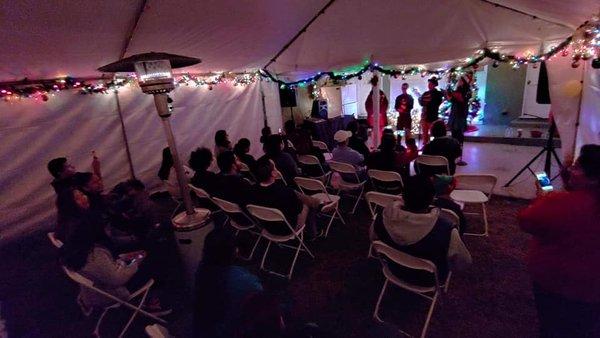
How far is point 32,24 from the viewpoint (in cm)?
305

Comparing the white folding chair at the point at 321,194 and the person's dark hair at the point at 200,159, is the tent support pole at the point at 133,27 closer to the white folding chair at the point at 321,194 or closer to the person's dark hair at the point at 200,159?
the person's dark hair at the point at 200,159

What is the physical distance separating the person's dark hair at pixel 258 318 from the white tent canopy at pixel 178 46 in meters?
3.30

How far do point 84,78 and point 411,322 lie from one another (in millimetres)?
5460

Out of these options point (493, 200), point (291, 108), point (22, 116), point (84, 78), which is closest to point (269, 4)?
point (84, 78)

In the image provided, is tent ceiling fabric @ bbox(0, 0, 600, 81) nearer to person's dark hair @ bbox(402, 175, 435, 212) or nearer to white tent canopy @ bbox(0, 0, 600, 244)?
white tent canopy @ bbox(0, 0, 600, 244)

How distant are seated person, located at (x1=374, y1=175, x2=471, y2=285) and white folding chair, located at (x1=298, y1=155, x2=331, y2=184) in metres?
2.71

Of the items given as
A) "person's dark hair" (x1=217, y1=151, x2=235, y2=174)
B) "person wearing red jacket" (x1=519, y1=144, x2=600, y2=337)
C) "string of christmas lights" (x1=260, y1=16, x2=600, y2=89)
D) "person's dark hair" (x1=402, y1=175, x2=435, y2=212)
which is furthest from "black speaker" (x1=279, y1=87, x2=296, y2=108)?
"person wearing red jacket" (x1=519, y1=144, x2=600, y2=337)

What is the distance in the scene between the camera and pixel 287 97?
28.9 feet

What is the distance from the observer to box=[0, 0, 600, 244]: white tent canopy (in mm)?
3463

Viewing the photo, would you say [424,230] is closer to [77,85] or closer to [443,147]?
[443,147]

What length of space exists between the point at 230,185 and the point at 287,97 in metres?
5.77

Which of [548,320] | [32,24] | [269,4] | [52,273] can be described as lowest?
[52,273]

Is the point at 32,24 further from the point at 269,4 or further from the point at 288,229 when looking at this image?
the point at 288,229

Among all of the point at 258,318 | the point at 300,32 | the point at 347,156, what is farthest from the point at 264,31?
the point at 258,318
